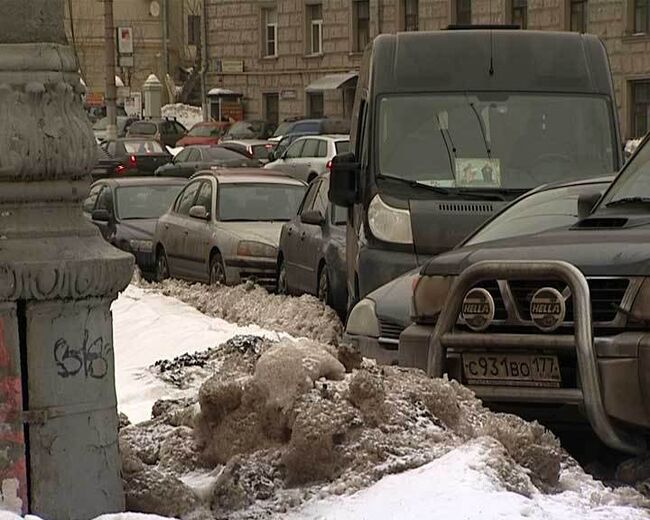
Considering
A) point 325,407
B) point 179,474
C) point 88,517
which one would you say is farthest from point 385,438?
point 88,517

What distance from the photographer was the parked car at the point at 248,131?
53.0 meters

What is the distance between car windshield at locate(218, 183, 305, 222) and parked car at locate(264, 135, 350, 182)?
1620 centimetres

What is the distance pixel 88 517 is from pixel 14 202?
0.98m

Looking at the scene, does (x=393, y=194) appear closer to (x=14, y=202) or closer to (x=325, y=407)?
(x=325, y=407)

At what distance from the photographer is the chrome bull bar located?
6.25 meters

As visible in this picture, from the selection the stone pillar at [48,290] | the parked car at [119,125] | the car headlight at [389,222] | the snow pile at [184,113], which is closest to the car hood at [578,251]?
the stone pillar at [48,290]

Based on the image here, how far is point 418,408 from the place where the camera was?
237 inches

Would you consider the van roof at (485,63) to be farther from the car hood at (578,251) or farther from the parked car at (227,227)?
the car hood at (578,251)

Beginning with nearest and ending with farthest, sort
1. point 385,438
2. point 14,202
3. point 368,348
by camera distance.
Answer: point 14,202 < point 385,438 < point 368,348

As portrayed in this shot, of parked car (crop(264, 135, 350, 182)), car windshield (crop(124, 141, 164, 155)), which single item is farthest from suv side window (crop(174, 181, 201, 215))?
car windshield (crop(124, 141, 164, 155))

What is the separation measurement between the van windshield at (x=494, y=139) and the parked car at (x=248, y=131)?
3990 centimetres

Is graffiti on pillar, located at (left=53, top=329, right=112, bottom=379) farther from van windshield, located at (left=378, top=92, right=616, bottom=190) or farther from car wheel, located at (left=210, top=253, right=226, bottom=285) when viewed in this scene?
car wheel, located at (left=210, top=253, right=226, bottom=285)

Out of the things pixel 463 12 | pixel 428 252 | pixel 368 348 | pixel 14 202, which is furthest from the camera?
pixel 463 12

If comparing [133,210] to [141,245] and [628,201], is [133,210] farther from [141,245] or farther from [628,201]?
[628,201]
